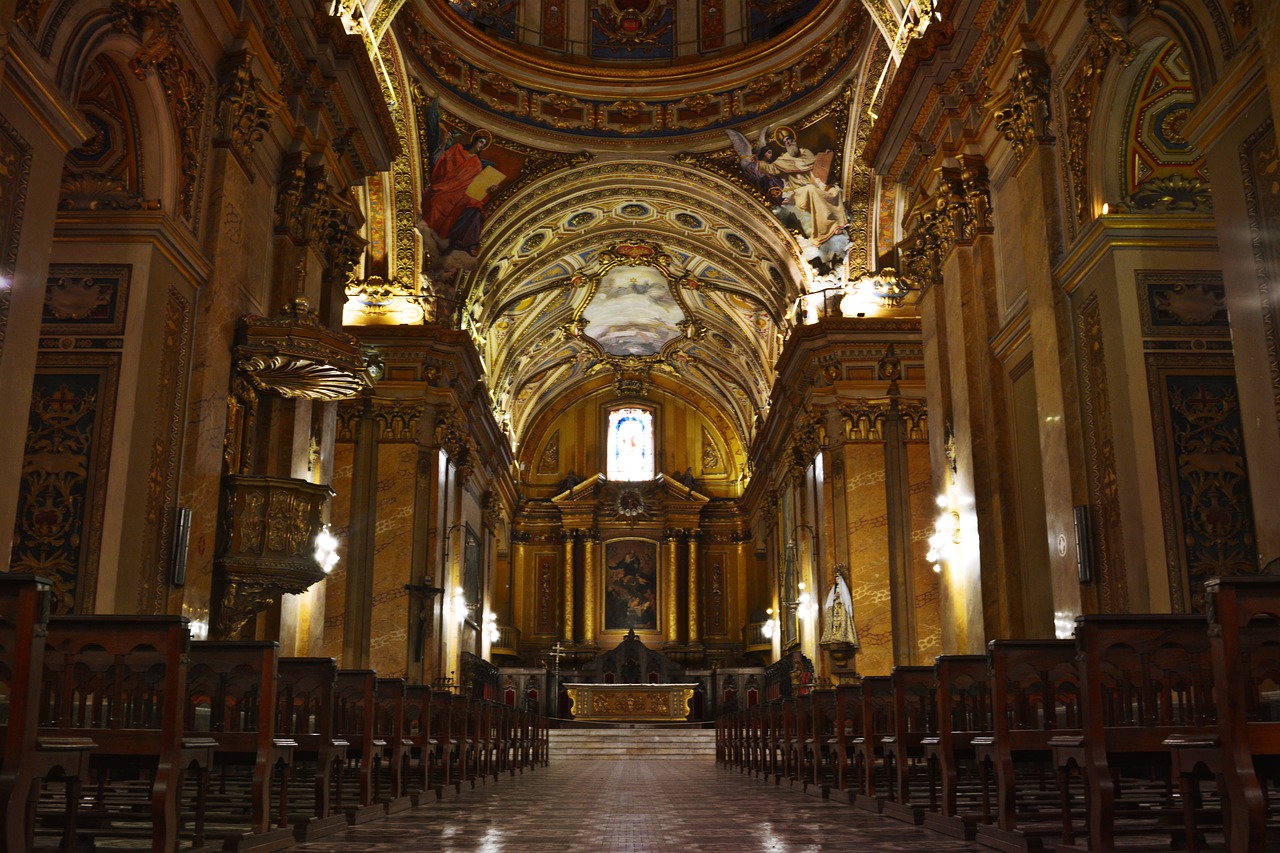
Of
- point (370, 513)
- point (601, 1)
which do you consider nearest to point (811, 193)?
point (601, 1)

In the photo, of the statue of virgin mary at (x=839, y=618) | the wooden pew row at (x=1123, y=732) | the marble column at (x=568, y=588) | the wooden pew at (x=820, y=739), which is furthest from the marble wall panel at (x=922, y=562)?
the marble column at (x=568, y=588)

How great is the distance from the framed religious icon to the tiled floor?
2284 cm

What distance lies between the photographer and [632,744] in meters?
21.2

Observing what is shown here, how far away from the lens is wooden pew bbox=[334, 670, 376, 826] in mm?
6831

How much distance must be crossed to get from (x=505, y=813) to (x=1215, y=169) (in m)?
5.64

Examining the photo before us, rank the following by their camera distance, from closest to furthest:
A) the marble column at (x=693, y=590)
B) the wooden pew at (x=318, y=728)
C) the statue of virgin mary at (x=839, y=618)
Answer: the wooden pew at (x=318, y=728)
the statue of virgin mary at (x=839, y=618)
the marble column at (x=693, y=590)

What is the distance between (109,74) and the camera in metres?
8.47

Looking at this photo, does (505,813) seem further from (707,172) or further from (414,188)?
(707,172)

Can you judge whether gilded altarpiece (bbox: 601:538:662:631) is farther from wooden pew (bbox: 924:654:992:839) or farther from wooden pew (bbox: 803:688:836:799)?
wooden pew (bbox: 924:654:992:839)

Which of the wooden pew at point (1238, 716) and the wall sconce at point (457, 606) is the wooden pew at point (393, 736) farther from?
the wall sconce at point (457, 606)

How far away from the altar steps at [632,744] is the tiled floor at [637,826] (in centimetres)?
1067

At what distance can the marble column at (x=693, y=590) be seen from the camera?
3216 centimetres

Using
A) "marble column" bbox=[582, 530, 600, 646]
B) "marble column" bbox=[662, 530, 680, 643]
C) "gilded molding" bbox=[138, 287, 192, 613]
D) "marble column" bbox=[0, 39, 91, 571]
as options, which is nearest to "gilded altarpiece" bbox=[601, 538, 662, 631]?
"marble column" bbox=[582, 530, 600, 646]

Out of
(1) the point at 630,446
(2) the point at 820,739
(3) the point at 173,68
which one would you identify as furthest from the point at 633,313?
(3) the point at 173,68
